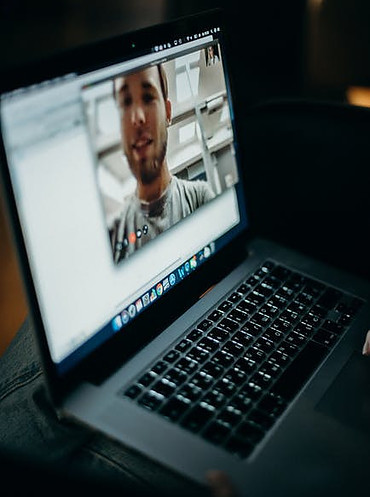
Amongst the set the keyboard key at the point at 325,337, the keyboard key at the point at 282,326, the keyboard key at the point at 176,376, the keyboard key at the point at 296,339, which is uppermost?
the keyboard key at the point at 176,376

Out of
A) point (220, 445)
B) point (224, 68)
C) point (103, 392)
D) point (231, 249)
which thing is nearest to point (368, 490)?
point (220, 445)

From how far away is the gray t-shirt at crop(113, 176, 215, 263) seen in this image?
691mm

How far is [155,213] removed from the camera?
2.43 feet

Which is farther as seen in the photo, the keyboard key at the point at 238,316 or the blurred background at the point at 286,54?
the blurred background at the point at 286,54

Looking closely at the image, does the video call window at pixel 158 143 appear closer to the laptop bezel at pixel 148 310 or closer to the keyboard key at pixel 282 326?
the laptop bezel at pixel 148 310

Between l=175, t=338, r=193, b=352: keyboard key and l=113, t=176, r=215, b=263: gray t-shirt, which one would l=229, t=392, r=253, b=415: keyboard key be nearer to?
l=175, t=338, r=193, b=352: keyboard key

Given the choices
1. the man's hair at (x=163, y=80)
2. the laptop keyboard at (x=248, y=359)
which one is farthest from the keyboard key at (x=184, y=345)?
the man's hair at (x=163, y=80)

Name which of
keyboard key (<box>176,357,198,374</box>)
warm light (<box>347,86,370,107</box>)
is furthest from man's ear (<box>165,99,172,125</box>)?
warm light (<box>347,86,370,107</box>)

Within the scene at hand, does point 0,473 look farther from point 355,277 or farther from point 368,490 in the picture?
point 355,277

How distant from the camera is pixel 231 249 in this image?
0.91 meters

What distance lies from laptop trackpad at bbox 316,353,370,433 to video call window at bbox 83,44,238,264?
0.29 m

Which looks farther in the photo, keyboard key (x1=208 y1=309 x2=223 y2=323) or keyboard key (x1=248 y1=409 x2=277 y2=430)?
keyboard key (x1=208 y1=309 x2=223 y2=323)

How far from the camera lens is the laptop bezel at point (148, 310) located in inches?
22.2

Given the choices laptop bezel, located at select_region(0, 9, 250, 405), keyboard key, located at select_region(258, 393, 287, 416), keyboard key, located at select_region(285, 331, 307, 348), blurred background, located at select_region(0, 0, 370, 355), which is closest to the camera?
laptop bezel, located at select_region(0, 9, 250, 405)
